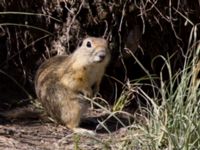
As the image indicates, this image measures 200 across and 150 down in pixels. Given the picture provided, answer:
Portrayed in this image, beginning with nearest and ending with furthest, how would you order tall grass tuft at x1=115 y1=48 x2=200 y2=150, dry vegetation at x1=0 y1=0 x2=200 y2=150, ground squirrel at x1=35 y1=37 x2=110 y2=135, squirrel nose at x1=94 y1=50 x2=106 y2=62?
tall grass tuft at x1=115 y1=48 x2=200 y2=150 < squirrel nose at x1=94 y1=50 x2=106 y2=62 < ground squirrel at x1=35 y1=37 x2=110 y2=135 < dry vegetation at x1=0 y1=0 x2=200 y2=150

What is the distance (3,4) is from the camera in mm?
7020

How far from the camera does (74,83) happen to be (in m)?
6.48

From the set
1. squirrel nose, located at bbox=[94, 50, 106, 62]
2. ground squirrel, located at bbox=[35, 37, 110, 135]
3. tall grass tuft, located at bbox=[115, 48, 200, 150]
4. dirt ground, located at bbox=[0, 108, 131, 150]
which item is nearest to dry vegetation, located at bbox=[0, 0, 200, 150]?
dirt ground, located at bbox=[0, 108, 131, 150]

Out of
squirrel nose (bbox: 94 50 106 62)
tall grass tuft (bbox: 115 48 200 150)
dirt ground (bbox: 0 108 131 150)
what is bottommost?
dirt ground (bbox: 0 108 131 150)

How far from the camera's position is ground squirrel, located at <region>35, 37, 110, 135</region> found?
6402 mm

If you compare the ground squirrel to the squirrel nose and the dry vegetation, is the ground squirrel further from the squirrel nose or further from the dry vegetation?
the dry vegetation

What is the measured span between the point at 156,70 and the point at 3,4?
187 cm

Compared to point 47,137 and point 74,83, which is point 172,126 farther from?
point 74,83

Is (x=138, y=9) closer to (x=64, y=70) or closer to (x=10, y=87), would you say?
(x=64, y=70)

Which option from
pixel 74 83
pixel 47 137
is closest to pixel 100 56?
pixel 74 83

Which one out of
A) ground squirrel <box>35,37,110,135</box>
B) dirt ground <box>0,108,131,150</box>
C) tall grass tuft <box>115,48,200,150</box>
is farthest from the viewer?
ground squirrel <box>35,37,110,135</box>

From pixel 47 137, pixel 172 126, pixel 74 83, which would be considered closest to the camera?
pixel 172 126

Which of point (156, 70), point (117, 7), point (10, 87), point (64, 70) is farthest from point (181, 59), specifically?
point (10, 87)

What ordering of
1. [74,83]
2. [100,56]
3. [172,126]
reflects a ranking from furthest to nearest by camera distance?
[74,83], [100,56], [172,126]
